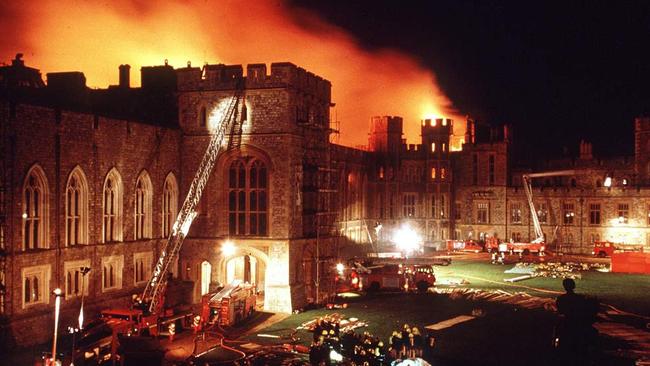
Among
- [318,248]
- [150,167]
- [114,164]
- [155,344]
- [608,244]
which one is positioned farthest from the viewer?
[608,244]

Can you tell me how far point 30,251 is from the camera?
25.0 m

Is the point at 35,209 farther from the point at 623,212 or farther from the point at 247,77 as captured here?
the point at 623,212

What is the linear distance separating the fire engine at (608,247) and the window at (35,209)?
47.8m

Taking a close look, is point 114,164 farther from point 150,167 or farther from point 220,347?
point 220,347

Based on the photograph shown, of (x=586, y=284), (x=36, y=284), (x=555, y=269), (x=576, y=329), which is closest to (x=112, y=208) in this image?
(x=36, y=284)

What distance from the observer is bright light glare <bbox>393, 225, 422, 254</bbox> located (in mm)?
65000

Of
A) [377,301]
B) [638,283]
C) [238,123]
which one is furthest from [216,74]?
[638,283]

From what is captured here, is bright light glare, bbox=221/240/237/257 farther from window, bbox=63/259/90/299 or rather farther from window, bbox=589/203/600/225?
window, bbox=589/203/600/225

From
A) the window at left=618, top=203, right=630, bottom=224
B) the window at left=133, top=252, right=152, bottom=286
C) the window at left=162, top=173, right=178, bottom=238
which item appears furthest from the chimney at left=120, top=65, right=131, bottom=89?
the window at left=618, top=203, right=630, bottom=224

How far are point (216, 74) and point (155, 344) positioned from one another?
18032 millimetres

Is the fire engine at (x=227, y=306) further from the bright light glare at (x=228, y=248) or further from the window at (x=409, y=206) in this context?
the window at (x=409, y=206)

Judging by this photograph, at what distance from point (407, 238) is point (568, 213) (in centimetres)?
1511

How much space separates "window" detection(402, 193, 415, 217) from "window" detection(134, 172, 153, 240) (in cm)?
3832

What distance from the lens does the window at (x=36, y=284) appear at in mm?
24734
